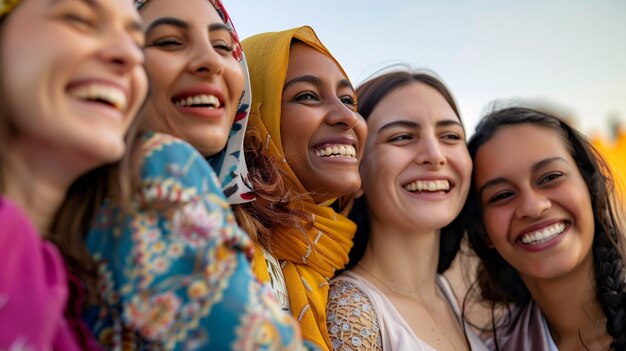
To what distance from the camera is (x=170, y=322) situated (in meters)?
1.09

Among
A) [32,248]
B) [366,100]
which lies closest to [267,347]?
[32,248]

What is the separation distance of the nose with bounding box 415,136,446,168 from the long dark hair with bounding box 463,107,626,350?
0.36m

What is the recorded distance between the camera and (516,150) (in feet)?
9.05

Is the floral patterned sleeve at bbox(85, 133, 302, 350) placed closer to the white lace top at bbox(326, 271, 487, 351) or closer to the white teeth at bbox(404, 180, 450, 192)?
the white lace top at bbox(326, 271, 487, 351)

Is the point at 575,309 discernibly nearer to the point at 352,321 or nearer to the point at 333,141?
the point at 352,321

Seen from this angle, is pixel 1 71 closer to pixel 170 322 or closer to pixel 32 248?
pixel 32 248

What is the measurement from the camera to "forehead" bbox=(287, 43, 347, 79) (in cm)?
257

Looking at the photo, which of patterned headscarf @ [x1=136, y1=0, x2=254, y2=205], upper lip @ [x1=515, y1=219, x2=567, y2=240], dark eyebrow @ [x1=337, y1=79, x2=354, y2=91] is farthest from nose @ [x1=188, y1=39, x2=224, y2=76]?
upper lip @ [x1=515, y1=219, x2=567, y2=240]

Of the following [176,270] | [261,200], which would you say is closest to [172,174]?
[176,270]

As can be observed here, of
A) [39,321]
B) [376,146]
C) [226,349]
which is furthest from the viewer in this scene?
[376,146]

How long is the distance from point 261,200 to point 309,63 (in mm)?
711

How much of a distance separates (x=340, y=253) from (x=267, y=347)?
54.3 inches

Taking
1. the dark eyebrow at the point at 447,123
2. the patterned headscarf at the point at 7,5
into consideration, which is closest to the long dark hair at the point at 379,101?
the dark eyebrow at the point at 447,123

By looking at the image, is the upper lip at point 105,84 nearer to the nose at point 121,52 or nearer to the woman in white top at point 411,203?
the nose at point 121,52
